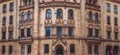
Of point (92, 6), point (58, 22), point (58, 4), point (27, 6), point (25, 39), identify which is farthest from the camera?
point (92, 6)

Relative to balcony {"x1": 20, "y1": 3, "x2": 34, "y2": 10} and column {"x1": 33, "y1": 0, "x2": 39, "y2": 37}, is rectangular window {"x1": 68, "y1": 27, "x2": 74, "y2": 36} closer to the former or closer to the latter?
column {"x1": 33, "y1": 0, "x2": 39, "y2": 37}

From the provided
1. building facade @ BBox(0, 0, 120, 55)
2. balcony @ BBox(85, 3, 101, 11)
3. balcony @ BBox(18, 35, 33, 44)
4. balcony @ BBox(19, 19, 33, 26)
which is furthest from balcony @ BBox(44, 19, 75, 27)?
balcony @ BBox(85, 3, 101, 11)

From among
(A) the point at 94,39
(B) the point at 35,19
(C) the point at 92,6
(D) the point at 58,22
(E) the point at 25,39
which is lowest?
(A) the point at 94,39

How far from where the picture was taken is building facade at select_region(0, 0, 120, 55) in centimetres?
5031

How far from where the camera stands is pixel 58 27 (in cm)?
5038

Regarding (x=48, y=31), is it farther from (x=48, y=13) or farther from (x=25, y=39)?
(x=25, y=39)

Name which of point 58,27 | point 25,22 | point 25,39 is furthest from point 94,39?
point 25,22

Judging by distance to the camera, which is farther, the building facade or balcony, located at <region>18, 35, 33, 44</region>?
balcony, located at <region>18, 35, 33, 44</region>

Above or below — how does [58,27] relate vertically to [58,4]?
below

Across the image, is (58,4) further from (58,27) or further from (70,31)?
(70,31)

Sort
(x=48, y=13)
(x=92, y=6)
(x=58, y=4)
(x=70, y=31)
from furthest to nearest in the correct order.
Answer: (x=92, y=6) → (x=48, y=13) → (x=70, y=31) → (x=58, y=4)

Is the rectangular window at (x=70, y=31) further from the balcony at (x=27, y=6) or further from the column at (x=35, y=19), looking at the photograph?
the balcony at (x=27, y=6)

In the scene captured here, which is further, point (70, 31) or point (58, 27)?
point (70, 31)

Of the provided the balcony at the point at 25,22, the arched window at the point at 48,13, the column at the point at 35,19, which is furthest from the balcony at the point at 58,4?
the balcony at the point at 25,22
